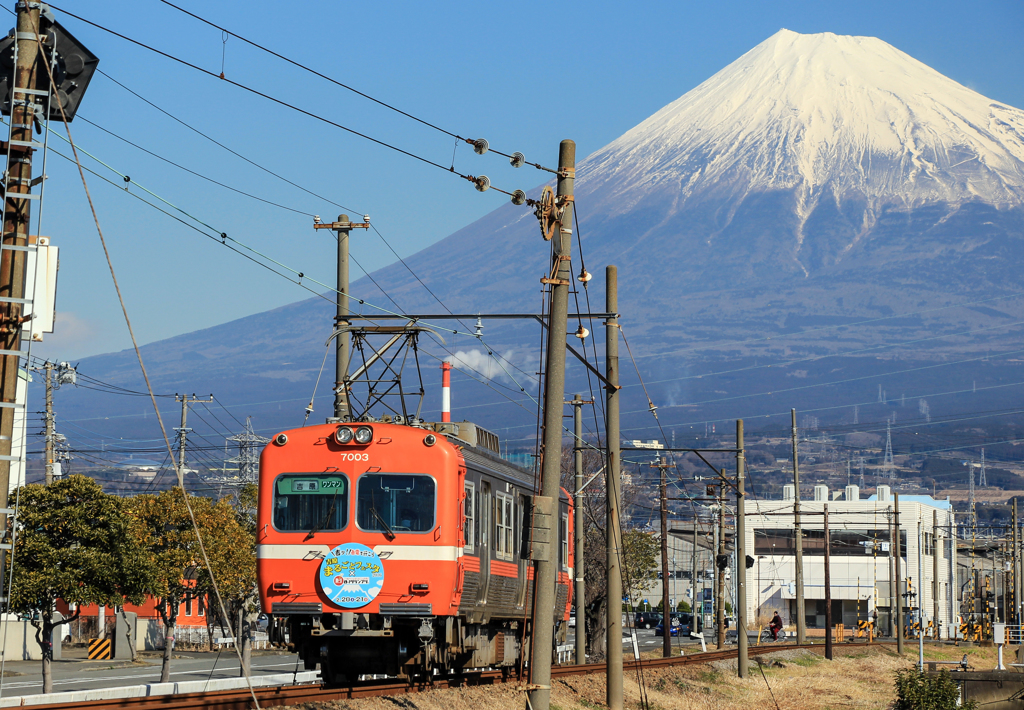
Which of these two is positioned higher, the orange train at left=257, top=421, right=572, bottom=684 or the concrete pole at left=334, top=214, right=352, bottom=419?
the concrete pole at left=334, top=214, right=352, bottom=419

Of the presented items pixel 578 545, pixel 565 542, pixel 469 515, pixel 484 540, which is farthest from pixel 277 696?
pixel 578 545

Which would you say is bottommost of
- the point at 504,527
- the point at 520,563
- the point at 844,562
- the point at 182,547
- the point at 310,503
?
the point at 844,562

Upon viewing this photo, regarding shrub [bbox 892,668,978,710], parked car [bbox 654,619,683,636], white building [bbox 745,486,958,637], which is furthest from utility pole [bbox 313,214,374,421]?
white building [bbox 745,486,958,637]

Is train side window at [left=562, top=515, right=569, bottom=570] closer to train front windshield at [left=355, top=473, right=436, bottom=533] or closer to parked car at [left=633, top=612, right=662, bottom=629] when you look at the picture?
train front windshield at [left=355, top=473, right=436, bottom=533]

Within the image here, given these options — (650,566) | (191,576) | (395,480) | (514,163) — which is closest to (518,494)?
(395,480)

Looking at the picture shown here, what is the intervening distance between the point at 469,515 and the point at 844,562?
90650mm

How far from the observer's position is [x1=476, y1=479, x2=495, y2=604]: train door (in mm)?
21406

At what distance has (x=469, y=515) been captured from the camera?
2066cm

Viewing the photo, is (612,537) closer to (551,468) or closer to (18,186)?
(551,468)

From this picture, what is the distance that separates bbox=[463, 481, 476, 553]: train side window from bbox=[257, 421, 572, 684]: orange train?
0.15ft

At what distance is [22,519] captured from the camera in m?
32.8

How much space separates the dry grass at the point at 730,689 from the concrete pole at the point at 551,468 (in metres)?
3.10

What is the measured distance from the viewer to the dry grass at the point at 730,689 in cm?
2150

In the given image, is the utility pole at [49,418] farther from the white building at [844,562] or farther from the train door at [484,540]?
the white building at [844,562]
